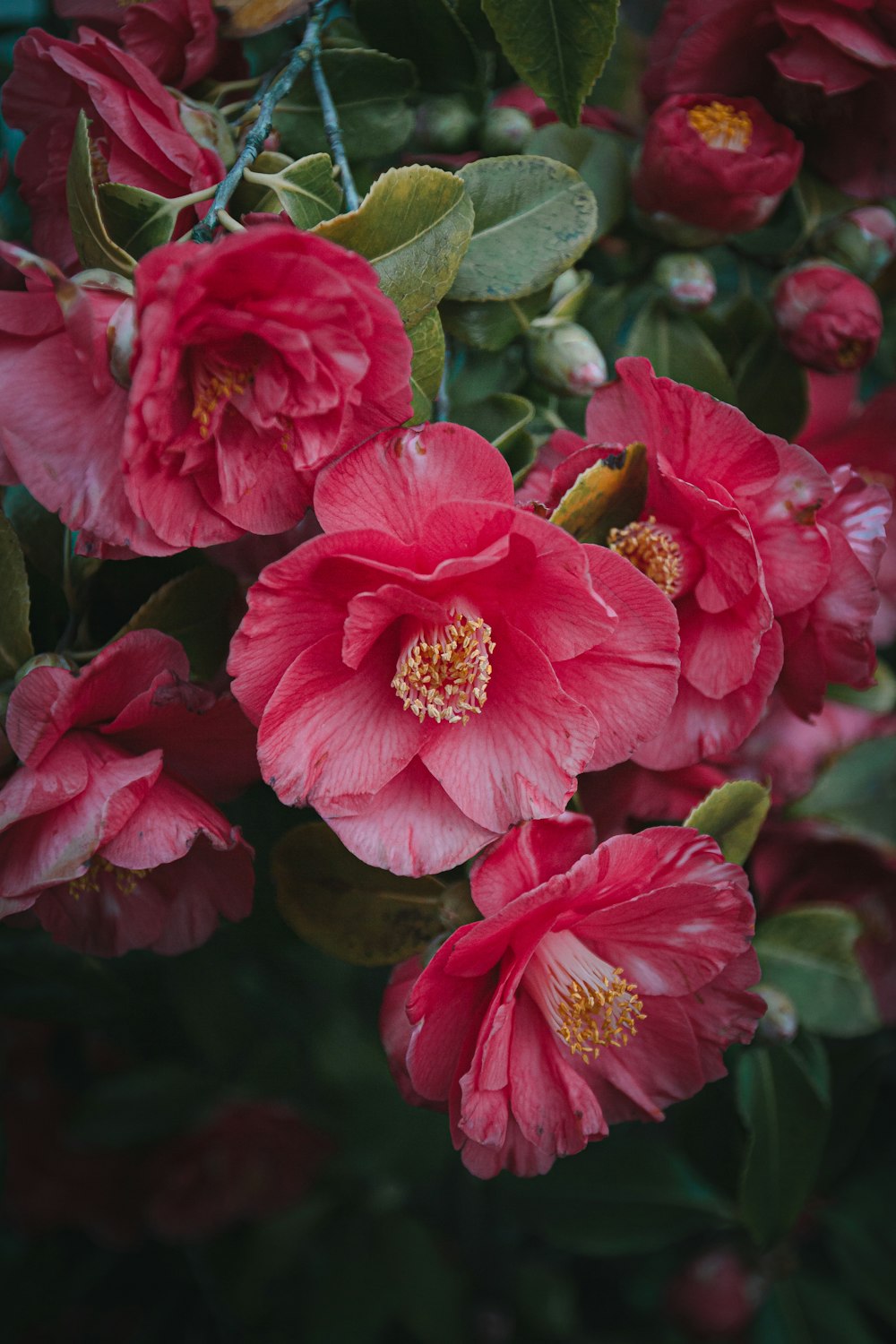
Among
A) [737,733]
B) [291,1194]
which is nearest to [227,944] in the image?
[291,1194]

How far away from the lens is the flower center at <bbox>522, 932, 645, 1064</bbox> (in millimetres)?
635

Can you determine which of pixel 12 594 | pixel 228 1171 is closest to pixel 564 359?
pixel 12 594

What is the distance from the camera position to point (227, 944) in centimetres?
111

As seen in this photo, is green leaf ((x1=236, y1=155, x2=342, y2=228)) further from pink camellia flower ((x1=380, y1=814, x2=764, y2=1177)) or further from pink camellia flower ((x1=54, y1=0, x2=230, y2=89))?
pink camellia flower ((x1=380, y1=814, x2=764, y2=1177))

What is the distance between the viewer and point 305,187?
0.62m

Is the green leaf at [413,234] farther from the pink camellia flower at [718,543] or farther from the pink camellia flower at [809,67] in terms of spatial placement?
the pink camellia flower at [809,67]

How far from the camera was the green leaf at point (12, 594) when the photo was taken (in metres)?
0.64

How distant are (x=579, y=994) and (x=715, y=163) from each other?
1.94 ft

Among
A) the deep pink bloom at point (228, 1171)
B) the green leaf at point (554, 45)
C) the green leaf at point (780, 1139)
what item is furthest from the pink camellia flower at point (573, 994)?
the deep pink bloom at point (228, 1171)

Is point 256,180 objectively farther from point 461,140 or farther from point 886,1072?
point 886,1072

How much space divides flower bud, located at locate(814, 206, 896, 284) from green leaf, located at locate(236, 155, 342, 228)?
45 cm

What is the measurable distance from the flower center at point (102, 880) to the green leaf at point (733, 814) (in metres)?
0.36

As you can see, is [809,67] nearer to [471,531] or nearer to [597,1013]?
[471,531]

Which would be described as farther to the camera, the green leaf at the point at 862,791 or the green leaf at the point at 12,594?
the green leaf at the point at 862,791
